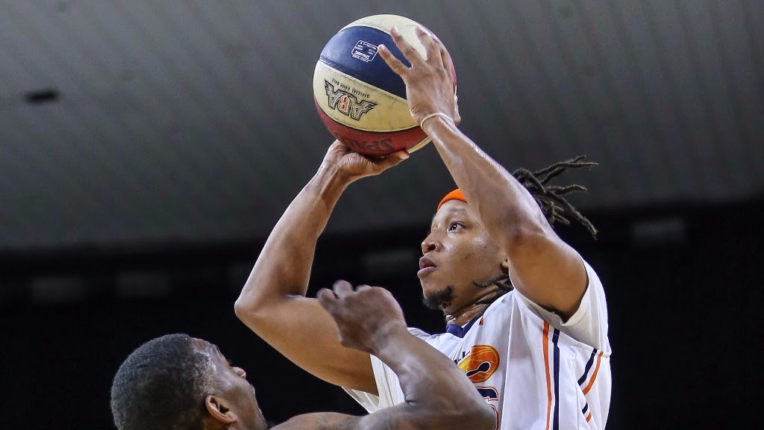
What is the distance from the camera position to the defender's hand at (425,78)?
295 cm

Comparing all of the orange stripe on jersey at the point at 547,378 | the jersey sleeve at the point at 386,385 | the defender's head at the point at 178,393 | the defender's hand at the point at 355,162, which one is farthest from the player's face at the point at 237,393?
the defender's hand at the point at 355,162

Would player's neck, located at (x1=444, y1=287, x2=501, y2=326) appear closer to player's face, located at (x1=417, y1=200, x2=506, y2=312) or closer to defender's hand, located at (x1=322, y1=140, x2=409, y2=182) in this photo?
player's face, located at (x1=417, y1=200, x2=506, y2=312)

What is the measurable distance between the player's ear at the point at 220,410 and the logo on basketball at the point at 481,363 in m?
0.77

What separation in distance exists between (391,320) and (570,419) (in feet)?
2.27

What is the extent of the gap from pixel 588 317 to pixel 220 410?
3.60 feet

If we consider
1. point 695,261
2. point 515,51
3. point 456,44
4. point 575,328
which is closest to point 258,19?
point 456,44

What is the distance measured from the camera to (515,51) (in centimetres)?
751

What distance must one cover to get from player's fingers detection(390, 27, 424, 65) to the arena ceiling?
3.88 m

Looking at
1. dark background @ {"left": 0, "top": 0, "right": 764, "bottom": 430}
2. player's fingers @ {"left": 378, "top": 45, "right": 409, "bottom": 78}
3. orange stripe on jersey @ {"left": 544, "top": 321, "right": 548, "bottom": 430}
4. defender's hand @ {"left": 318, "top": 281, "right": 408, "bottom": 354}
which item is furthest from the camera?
dark background @ {"left": 0, "top": 0, "right": 764, "bottom": 430}

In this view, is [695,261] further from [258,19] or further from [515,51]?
[258,19]

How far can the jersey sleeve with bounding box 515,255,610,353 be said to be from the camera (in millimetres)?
2895

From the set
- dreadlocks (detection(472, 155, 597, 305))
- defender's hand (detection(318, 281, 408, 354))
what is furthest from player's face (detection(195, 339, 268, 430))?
dreadlocks (detection(472, 155, 597, 305))

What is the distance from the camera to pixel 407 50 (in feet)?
9.87

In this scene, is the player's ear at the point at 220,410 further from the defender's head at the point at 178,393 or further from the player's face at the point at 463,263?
the player's face at the point at 463,263
